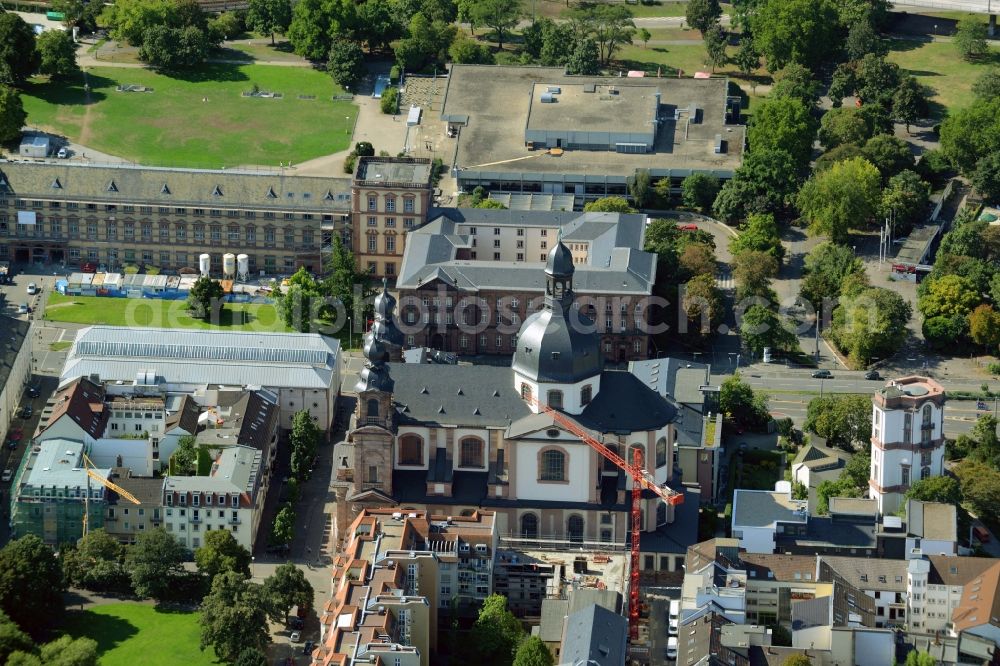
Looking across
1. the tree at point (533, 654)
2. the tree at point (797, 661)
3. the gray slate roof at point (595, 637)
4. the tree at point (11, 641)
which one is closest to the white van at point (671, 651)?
the gray slate roof at point (595, 637)

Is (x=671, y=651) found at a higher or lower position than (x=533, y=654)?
lower

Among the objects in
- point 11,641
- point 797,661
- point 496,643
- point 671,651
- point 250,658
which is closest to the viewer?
point 797,661

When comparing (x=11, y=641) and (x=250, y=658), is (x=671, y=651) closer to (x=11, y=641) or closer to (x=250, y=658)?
(x=250, y=658)

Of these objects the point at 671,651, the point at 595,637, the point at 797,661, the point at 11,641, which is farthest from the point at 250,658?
the point at 797,661

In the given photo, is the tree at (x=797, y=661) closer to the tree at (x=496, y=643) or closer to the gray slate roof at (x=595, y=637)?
the gray slate roof at (x=595, y=637)

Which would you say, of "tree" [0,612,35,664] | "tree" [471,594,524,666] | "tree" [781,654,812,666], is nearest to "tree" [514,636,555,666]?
"tree" [471,594,524,666]

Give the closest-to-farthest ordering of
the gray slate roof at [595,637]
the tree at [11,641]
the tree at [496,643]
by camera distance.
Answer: the gray slate roof at [595,637]
the tree at [11,641]
the tree at [496,643]
